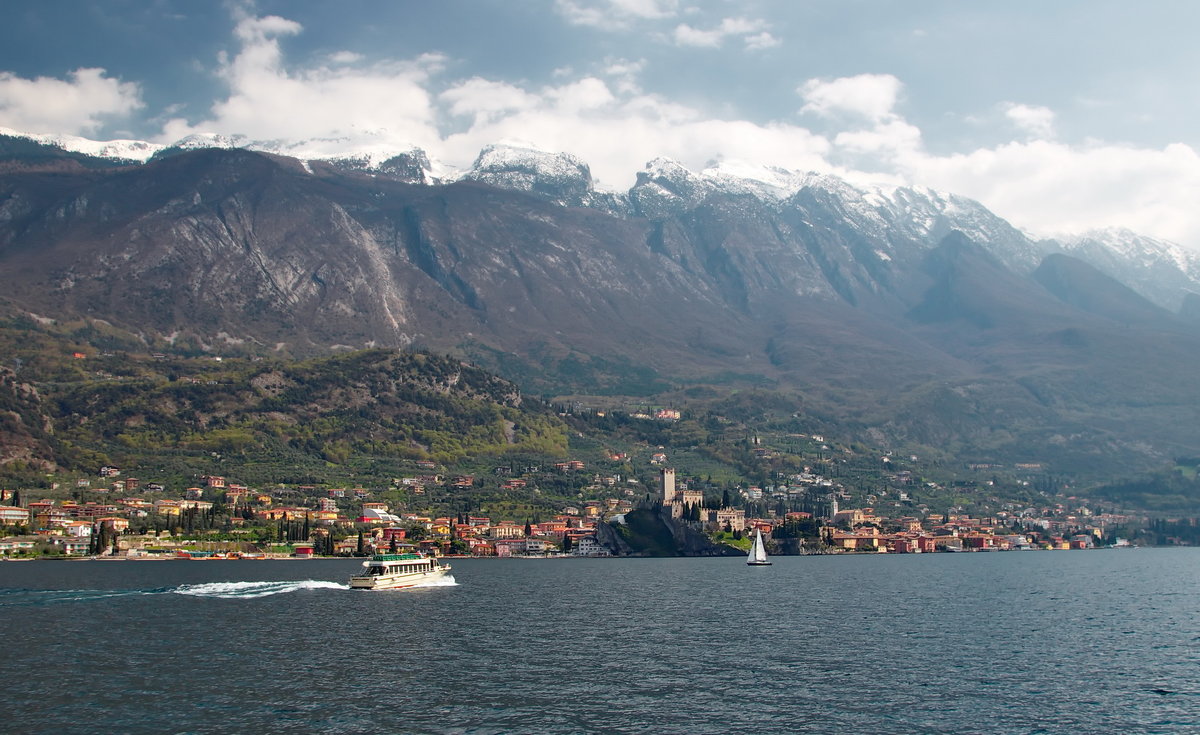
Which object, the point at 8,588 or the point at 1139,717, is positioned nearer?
the point at 1139,717

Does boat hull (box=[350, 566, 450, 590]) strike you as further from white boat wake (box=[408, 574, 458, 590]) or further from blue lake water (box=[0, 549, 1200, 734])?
blue lake water (box=[0, 549, 1200, 734])

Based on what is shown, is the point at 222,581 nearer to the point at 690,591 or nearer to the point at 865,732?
the point at 690,591

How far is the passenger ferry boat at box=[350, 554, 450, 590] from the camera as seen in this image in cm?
13750

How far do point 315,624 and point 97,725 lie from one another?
3999 centimetres

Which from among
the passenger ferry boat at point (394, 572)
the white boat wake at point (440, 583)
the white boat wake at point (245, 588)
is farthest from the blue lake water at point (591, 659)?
the white boat wake at point (440, 583)

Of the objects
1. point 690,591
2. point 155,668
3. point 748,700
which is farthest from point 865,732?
point 690,591

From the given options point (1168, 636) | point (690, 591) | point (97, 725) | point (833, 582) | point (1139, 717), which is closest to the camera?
point (97, 725)

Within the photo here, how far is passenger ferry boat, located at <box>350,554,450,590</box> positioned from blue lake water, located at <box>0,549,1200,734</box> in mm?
3318

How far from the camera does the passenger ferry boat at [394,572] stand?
451 ft

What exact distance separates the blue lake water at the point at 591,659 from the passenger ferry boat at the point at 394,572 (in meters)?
3.32

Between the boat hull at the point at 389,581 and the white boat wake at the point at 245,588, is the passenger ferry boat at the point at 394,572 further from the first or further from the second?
the white boat wake at the point at 245,588

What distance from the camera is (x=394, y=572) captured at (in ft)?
468

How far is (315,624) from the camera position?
98.4 m

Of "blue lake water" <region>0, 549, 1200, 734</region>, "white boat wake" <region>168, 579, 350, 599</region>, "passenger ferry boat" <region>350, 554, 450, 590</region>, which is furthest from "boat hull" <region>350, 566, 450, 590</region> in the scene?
"blue lake water" <region>0, 549, 1200, 734</region>
